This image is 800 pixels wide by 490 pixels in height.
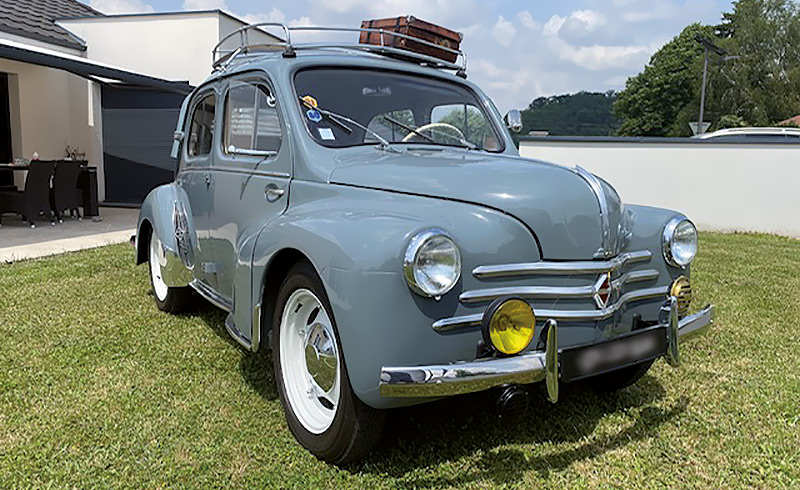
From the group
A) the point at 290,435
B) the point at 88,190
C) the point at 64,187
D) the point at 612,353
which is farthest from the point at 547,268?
the point at 88,190

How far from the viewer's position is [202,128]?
14.6 ft

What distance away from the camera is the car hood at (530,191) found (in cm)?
252

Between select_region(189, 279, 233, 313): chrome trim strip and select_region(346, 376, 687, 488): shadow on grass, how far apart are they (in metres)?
1.21

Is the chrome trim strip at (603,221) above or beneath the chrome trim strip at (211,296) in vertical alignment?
above

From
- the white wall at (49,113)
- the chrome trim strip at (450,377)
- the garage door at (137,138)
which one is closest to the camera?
the chrome trim strip at (450,377)

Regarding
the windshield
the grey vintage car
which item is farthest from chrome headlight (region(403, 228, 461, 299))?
the windshield

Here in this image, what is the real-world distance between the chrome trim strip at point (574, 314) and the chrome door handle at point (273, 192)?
53.2 inches

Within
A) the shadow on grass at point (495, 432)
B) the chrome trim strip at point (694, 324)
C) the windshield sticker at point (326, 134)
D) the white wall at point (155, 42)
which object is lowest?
the shadow on grass at point (495, 432)

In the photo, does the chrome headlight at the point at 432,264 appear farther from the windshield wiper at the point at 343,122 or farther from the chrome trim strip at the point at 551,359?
the windshield wiper at the point at 343,122

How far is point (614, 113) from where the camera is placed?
6162 cm

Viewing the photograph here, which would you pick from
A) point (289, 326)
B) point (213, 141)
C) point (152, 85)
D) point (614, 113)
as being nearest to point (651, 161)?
point (152, 85)

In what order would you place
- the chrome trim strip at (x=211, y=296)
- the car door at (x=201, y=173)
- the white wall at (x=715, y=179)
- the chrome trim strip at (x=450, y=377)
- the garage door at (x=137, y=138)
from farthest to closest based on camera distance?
the garage door at (x=137, y=138)
the white wall at (x=715, y=179)
the car door at (x=201, y=173)
the chrome trim strip at (x=211, y=296)
the chrome trim strip at (x=450, y=377)

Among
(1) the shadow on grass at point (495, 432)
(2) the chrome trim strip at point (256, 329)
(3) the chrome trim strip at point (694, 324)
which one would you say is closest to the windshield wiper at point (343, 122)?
(2) the chrome trim strip at point (256, 329)

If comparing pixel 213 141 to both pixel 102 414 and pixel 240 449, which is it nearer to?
pixel 102 414
